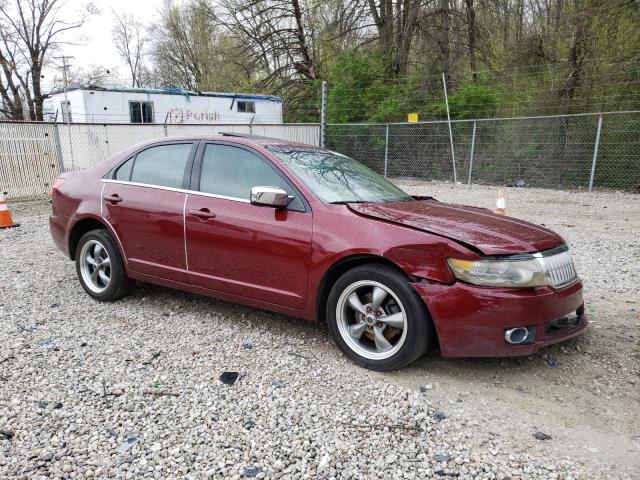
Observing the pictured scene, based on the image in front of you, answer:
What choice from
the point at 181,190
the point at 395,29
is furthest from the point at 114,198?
the point at 395,29

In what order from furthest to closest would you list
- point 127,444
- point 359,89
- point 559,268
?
1. point 359,89
2. point 559,268
3. point 127,444

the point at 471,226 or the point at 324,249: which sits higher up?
the point at 471,226

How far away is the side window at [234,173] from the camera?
375 centimetres

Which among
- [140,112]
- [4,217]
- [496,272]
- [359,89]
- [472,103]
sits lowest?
[4,217]

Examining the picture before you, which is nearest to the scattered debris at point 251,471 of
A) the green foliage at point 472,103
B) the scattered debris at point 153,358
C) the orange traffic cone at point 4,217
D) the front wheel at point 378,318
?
the front wheel at point 378,318

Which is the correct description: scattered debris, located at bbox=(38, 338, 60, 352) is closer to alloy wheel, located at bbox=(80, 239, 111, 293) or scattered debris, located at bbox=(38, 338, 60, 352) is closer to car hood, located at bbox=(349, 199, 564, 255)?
alloy wheel, located at bbox=(80, 239, 111, 293)

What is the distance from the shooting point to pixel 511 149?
14.1 meters

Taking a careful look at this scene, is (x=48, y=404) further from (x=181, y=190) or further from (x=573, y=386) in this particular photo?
(x=573, y=386)

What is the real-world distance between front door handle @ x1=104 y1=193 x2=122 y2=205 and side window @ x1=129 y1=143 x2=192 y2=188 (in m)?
0.20

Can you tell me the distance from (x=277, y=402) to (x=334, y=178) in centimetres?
182

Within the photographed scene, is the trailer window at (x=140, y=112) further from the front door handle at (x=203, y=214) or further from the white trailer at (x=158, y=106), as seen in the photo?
the front door handle at (x=203, y=214)

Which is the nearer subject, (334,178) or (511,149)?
(334,178)

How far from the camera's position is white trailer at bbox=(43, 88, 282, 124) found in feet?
57.5

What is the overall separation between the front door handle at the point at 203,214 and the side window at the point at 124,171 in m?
1.00
